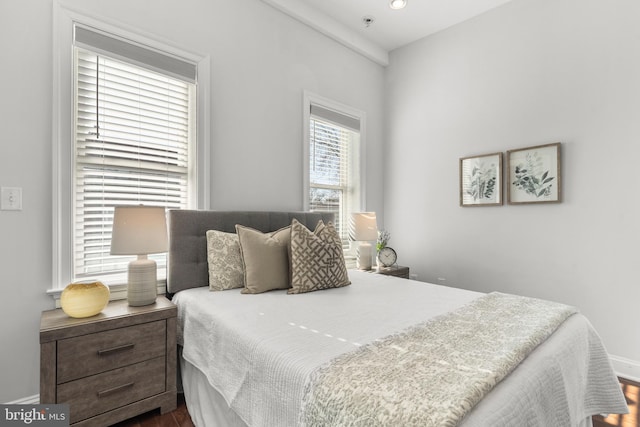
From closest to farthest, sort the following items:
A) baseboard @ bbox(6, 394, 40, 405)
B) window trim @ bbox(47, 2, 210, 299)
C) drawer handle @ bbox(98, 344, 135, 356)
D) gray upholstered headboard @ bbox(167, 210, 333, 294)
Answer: drawer handle @ bbox(98, 344, 135, 356) → baseboard @ bbox(6, 394, 40, 405) → window trim @ bbox(47, 2, 210, 299) → gray upholstered headboard @ bbox(167, 210, 333, 294)

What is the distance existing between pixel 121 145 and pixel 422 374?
2268 mm

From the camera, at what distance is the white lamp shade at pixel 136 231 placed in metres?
1.78

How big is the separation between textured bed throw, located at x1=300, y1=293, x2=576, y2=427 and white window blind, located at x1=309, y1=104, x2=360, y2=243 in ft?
7.27

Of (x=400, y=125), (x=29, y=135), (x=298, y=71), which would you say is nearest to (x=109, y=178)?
(x=29, y=135)

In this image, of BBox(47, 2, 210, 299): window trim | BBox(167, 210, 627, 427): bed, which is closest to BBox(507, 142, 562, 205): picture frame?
BBox(167, 210, 627, 427): bed

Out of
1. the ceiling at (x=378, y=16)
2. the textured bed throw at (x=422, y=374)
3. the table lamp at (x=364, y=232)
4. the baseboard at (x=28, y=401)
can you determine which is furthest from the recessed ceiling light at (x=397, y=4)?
the baseboard at (x=28, y=401)

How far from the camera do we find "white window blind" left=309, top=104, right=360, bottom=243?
3322mm

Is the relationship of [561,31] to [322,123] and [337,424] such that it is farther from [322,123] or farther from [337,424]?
[337,424]

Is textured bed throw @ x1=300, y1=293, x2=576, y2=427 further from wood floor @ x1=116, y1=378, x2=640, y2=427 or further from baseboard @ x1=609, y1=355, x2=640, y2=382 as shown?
baseboard @ x1=609, y1=355, x2=640, y2=382

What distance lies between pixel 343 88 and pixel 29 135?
2759 millimetres

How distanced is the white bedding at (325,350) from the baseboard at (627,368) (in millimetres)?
1324

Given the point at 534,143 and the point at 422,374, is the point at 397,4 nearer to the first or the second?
the point at 534,143

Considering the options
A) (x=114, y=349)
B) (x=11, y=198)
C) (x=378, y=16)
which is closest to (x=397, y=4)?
(x=378, y=16)

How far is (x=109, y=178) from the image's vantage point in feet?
6.95
